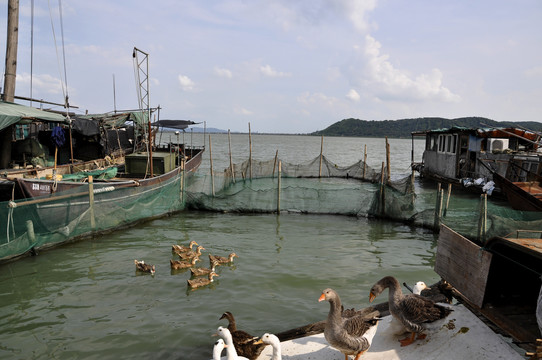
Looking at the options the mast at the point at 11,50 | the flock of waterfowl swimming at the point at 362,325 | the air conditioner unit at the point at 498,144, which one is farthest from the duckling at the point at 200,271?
the air conditioner unit at the point at 498,144

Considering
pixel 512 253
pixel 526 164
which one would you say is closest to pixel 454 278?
pixel 512 253

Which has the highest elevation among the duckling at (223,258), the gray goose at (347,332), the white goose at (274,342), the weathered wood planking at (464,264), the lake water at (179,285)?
the weathered wood planking at (464,264)

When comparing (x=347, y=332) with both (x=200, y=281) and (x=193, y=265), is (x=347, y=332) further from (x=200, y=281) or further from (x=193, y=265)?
(x=193, y=265)

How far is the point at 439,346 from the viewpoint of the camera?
503 centimetres

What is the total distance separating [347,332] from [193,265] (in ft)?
20.9

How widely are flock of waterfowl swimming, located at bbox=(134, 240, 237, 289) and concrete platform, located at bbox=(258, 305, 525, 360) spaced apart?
3722mm

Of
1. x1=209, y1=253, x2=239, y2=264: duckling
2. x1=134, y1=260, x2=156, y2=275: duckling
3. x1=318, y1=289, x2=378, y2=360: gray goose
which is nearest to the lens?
x1=318, y1=289, x2=378, y2=360: gray goose

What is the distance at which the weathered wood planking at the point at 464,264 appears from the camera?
484cm

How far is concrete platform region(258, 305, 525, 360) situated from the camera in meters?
4.74

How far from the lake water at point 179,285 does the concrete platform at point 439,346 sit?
48 centimetres

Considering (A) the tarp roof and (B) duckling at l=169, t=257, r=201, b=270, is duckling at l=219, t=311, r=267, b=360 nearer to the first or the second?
(B) duckling at l=169, t=257, r=201, b=270

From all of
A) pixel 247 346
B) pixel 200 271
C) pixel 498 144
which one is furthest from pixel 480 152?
pixel 247 346

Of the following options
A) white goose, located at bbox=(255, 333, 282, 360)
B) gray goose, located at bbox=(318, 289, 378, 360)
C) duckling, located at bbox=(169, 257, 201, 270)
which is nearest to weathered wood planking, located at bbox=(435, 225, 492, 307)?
gray goose, located at bbox=(318, 289, 378, 360)

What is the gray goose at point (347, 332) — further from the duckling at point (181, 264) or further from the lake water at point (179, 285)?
the duckling at point (181, 264)
